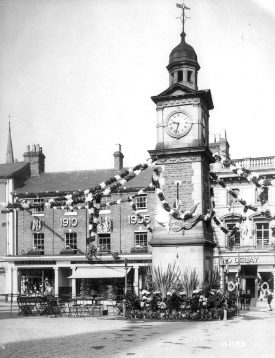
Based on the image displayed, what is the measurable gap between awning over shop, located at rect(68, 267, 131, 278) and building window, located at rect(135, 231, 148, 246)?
6.63 ft

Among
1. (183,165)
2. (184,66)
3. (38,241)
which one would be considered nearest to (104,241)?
(38,241)

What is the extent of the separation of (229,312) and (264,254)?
1785 centimetres

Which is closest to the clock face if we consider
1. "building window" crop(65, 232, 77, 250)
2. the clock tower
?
the clock tower

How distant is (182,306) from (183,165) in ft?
A: 19.0

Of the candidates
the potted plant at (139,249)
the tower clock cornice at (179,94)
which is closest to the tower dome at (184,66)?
the tower clock cornice at (179,94)

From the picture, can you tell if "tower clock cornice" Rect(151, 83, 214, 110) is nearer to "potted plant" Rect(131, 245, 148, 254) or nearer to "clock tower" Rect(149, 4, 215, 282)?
"clock tower" Rect(149, 4, 215, 282)

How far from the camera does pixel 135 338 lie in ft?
49.9

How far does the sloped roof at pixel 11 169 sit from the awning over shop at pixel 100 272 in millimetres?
9190

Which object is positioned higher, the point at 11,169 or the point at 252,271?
the point at 11,169

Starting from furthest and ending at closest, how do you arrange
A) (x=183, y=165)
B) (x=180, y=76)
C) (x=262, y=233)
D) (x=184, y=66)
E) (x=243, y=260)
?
(x=243, y=260), (x=262, y=233), (x=180, y=76), (x=184, y=66), (x=183, y=165)

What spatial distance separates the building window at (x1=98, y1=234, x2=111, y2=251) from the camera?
3912 cm

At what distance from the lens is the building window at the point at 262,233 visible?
38.5 meters

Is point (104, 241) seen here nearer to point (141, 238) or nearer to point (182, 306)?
point (141, 238)

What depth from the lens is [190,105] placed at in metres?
22.2
